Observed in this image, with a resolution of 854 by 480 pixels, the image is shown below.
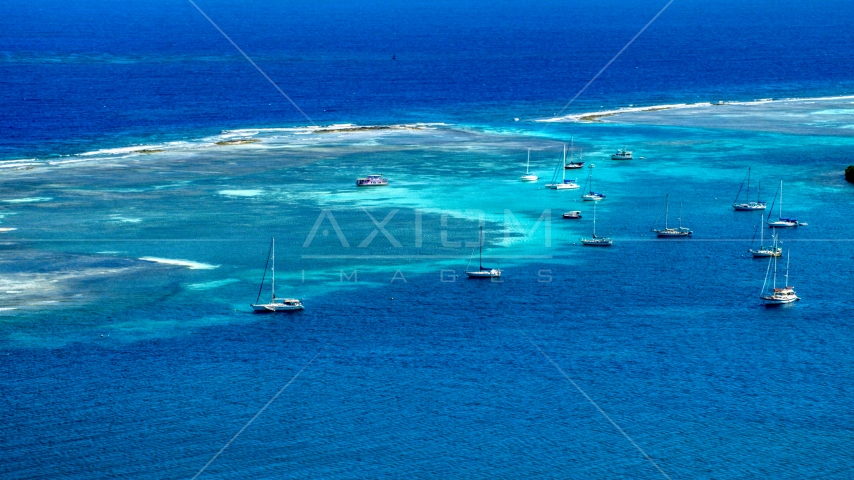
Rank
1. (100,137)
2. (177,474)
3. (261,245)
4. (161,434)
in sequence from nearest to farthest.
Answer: (177,474), (161,434), (261,245), (100,137)

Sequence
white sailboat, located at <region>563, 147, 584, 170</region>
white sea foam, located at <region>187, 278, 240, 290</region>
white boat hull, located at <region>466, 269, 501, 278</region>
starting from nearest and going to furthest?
white sea foam, located at <region>187, 278, 240, 290</region> < white boat hull, located at <region>466, 269, 501, 278</region> < white sailboat, located at <region>563, 147, 584, 170</region>

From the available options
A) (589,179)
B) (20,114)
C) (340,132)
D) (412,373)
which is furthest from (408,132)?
(412,373)

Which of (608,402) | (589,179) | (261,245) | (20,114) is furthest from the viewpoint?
(20,114)

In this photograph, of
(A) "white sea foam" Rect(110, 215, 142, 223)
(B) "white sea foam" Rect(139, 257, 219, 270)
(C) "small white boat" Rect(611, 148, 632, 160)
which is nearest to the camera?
(B) "white sea foam" Rect(139, 257, 219, 270)

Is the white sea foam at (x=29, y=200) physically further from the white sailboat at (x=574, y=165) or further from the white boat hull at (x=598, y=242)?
the white sailboat at (x=574, y=165)

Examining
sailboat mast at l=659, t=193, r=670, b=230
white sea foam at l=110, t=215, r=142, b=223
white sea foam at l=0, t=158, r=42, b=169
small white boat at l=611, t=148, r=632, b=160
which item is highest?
small white boat at l=611, t=148, r=632, b=160

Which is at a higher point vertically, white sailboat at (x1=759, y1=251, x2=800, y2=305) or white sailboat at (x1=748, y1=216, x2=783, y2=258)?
white sailboat at (x1=748, y1=216, x2=783, y2=258)

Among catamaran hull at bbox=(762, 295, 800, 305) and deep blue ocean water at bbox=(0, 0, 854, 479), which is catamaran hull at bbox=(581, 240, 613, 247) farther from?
catamaran hull at bbox=(762, 295, 800, 305)

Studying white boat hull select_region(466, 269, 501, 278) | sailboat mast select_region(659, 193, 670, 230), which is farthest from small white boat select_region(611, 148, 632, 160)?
white boat hull select_region(466, 269, 501, 278)

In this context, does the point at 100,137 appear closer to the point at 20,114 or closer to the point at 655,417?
the point at 20,114
